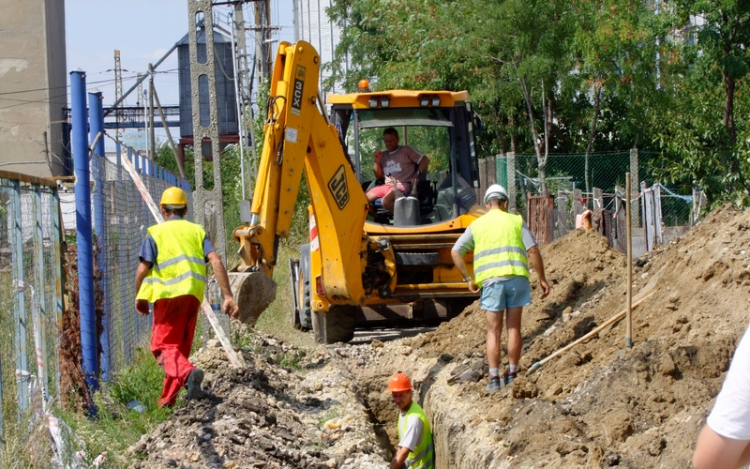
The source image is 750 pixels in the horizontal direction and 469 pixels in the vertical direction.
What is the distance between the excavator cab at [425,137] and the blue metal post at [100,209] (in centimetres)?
385

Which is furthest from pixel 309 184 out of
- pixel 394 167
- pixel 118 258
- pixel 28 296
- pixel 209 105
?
pixel 28 296

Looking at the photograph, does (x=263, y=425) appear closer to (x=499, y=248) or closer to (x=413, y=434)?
(x=413, y=434)

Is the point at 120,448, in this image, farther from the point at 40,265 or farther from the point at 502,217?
the point at 502,217

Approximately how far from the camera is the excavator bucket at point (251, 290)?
9.06m

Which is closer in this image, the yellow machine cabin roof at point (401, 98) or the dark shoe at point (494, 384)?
the dark shoe at point (494, 384)

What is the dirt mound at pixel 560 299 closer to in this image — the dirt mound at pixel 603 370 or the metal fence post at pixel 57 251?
the dirt mound at pixel 603 370

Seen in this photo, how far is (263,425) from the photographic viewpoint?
6.73 meters

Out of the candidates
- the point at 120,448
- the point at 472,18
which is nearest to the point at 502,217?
the point at 120,448

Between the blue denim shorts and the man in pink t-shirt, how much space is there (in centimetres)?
373

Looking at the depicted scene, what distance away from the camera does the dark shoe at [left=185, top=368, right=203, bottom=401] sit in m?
6.80

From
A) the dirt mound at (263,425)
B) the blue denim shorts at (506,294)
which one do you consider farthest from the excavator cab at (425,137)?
the blue denim shorts at (506,294)

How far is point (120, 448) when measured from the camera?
637 cm

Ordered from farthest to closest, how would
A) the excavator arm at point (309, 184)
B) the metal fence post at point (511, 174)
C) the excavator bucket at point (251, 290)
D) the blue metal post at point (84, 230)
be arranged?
1. the metal fence post at point (511, 174)
2. the excavator arm at point (309, 184)
3. the excavator bucket at point (251, 290)
4. the blue metal post at point (84, 230)

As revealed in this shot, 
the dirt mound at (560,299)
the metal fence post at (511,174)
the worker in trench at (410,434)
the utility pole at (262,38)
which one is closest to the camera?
the worker in trench at (410,434)
